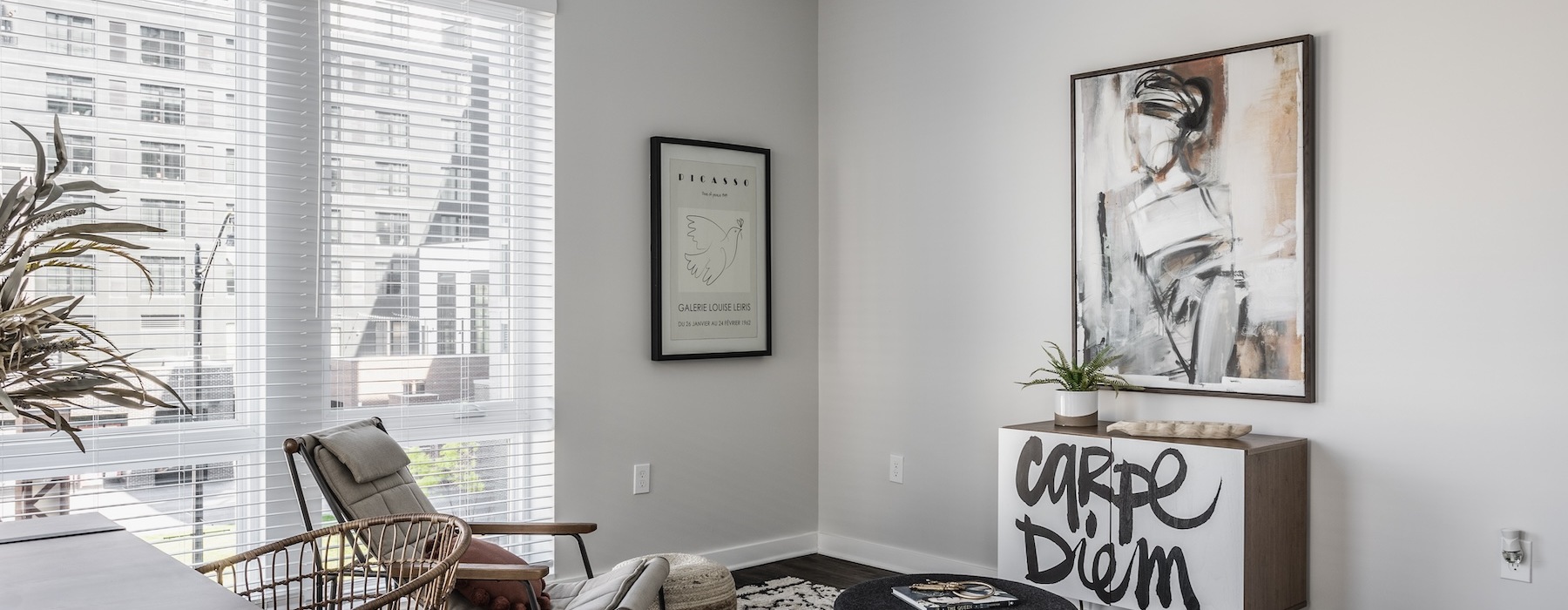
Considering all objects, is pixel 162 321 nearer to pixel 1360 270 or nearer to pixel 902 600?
pixel 902 600

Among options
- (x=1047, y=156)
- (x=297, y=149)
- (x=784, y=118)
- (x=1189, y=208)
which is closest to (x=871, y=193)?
(x=784, y=118)

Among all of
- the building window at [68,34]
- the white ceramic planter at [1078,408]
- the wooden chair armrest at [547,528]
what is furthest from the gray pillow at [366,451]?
the white ceramic planter at [1078,408]

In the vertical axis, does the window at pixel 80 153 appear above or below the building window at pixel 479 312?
above

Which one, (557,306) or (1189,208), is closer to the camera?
(1189,208)

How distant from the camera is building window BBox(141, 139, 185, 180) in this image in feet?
9.67

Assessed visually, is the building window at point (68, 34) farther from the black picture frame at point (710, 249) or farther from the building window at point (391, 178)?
the black picture frame at point (710, 249)

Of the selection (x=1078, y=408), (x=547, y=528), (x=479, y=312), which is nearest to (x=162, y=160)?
(x=479, y=312)

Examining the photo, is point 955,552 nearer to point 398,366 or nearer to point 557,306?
point 557,306

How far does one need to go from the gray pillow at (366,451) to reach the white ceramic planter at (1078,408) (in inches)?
77.8

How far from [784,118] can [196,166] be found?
2218 millimetres

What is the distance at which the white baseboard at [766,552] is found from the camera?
13.8 ft

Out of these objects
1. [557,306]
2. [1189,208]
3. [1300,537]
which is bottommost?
[1300,537]

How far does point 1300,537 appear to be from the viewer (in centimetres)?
304

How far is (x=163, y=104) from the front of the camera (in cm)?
298
